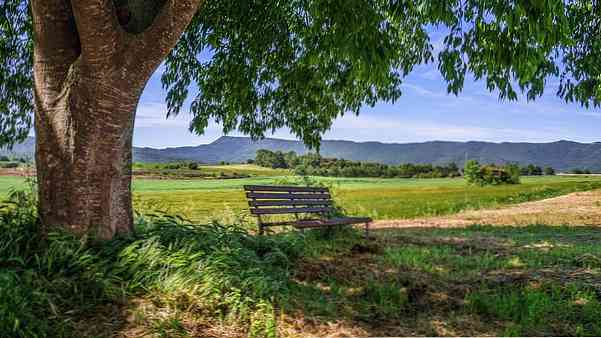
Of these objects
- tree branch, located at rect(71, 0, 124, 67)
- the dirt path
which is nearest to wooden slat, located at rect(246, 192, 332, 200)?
tree branch, located at rect(71, 0, 124, 67)

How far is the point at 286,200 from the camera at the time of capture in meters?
8.16

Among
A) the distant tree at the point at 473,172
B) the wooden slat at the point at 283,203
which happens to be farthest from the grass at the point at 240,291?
the distant tree at the point at 473,172

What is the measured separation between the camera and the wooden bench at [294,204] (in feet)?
23.8

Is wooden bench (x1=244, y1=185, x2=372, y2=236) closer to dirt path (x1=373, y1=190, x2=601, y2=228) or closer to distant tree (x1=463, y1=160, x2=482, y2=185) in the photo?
dirt path (x1=373, y1=190, x2=601, y2=228)

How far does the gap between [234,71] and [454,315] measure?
5132mm

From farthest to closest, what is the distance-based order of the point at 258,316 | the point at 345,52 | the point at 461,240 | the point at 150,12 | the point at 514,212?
the point at 514,212
the point at 461,240
the point at 345,52
the point at 150,12
the point at 258,316

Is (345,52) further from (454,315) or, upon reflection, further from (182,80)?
(182,80)

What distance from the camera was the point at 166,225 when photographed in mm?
5469

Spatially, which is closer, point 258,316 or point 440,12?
point 258,316

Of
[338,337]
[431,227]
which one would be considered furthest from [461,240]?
[338,337]

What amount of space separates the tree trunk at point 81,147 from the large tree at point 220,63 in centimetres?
1

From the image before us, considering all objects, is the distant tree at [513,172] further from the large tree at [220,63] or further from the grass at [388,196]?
the large tree at [220,63]

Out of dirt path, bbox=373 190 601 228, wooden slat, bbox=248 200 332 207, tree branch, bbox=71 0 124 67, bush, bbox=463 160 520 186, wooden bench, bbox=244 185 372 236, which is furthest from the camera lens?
bush, bbox=463 160 520 186

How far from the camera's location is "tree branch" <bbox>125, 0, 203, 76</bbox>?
4484 millimetres
